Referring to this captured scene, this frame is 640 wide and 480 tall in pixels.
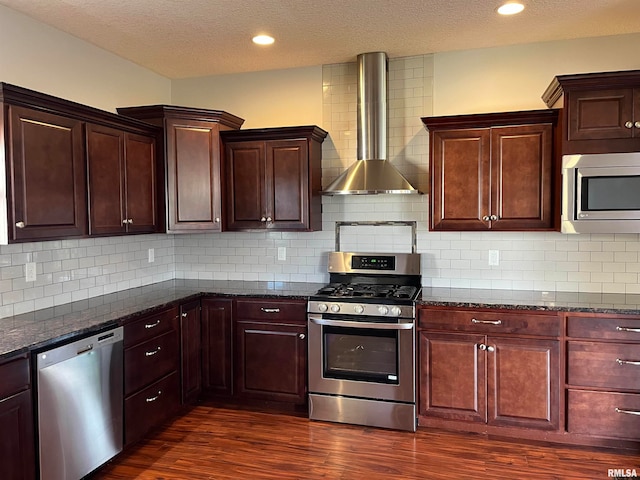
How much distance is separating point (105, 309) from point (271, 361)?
124 centimetres

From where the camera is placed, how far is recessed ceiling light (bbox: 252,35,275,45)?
11.5 feet

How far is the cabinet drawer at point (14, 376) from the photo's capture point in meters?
2.21

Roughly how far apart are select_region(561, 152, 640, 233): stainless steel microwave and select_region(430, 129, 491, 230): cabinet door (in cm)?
52

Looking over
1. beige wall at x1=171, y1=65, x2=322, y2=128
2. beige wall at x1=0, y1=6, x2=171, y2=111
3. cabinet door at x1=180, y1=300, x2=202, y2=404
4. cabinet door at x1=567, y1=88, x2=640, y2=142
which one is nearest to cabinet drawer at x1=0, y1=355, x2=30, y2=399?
cabinet door at x1=180, y1=300, x2=202, y2=404

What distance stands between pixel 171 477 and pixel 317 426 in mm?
1074

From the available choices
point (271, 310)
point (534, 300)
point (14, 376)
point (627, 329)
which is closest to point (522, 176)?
point (534, 300)

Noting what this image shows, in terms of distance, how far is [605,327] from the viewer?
3059 mm

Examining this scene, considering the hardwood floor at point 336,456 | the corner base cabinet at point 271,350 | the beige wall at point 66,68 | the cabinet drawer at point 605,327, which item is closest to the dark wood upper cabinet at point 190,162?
the beige wall at point 66,68

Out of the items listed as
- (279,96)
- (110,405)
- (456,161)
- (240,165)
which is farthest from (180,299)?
(456,161)

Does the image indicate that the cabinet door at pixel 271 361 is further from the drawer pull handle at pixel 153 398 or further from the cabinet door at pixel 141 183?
the cabinet door at pixel 141 183

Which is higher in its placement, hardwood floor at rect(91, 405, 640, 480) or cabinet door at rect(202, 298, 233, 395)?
cabinet door at rect(202, 298, 233, 395)

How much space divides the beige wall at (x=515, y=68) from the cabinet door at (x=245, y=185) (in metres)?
1.47

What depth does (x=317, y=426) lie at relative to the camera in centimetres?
356

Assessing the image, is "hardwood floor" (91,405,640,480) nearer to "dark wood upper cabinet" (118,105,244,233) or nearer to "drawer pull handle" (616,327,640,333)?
"drawer pull handle" (616,327,640,333)
